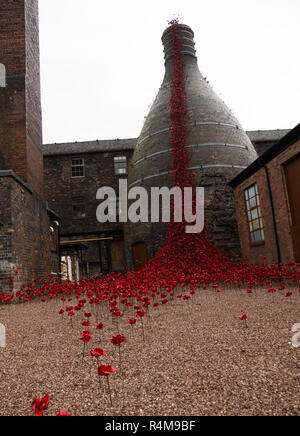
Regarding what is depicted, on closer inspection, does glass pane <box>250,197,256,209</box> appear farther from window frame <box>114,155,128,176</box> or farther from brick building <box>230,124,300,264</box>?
window frame <box>114,155,128,176</box>

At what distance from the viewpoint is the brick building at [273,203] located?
8.44 m

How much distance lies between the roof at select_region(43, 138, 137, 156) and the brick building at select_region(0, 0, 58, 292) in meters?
11.6

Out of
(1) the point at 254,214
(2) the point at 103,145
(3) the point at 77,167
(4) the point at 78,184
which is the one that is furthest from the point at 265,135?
(1) the point at 254,214

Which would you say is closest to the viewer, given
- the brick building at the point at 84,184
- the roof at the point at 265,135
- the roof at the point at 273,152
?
the roof at the point at 273,152

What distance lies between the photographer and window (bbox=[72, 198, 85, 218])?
76.6 ft

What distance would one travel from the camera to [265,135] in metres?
26.1

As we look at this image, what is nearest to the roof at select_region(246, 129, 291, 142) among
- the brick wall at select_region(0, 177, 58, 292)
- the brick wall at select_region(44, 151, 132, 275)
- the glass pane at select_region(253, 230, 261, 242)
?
the brick wall at select_region(44, 151, 132, 275)

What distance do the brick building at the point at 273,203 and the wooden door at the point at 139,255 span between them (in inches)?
189

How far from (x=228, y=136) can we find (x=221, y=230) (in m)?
4.99

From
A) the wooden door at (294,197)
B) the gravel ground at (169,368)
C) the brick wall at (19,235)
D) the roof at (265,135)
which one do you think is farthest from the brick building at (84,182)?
the gravel ground at (169,368)

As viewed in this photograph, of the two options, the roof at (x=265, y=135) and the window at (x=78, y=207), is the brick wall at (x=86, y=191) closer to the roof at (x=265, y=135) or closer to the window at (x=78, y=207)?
the window at (x=78, y=207)

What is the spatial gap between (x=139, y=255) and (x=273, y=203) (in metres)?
7.34

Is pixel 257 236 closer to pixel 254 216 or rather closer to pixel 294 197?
pixel 254 216
